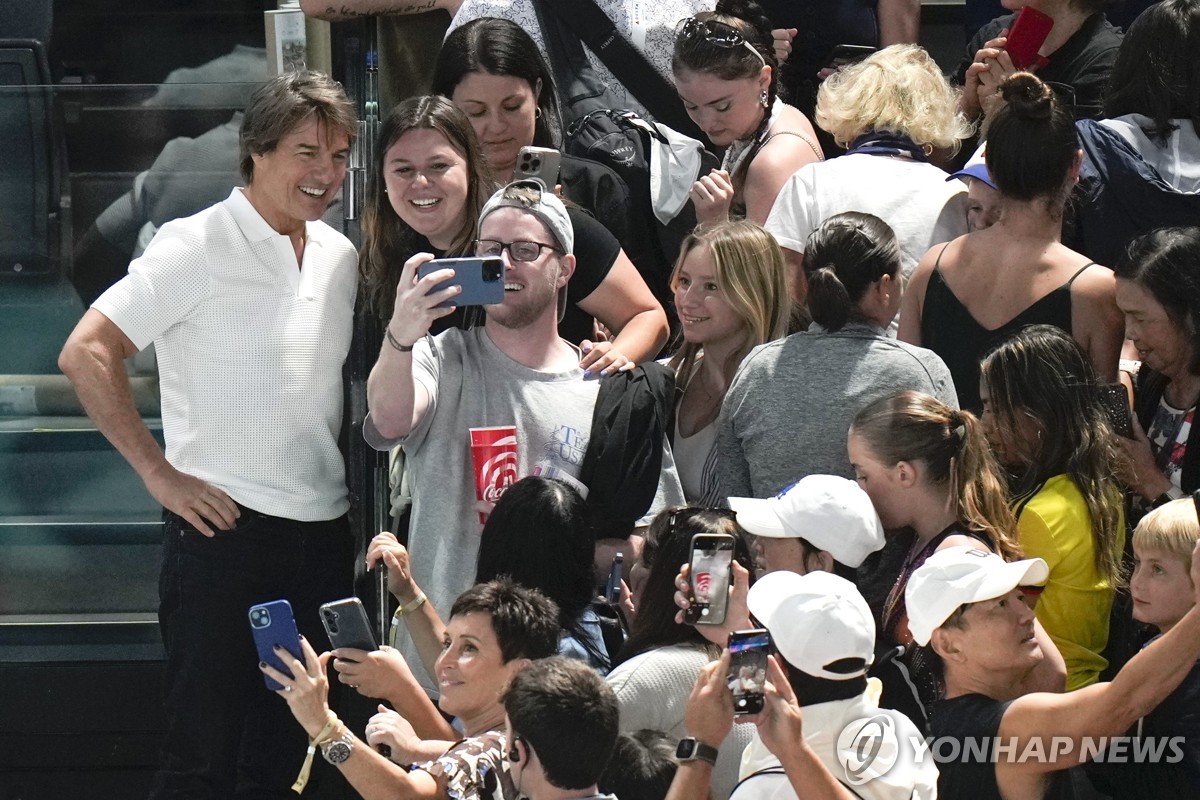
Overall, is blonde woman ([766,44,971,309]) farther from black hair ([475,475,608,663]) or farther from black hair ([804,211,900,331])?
black hair ([475,475,608,663])

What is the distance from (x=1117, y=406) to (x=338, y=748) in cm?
208

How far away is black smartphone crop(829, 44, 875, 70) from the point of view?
236 inches

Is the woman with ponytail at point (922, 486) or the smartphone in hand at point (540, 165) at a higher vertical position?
the smartphone in hand at point (540, 165)

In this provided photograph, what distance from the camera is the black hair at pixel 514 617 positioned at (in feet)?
11.9

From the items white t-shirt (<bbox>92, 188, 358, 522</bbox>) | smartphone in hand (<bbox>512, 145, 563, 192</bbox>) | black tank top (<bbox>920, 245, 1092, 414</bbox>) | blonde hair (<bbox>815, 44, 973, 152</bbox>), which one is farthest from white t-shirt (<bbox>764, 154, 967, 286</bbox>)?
white t-shirt (<bbox>92, 188, 358, 522</bbox>)

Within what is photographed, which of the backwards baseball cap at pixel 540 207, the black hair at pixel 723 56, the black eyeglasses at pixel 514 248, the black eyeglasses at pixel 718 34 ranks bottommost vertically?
the black eyeglasses at pixel 514 248

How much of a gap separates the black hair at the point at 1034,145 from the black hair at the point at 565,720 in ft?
6.53

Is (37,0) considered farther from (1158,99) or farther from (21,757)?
(1158,99)

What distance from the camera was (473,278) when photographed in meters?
3.96

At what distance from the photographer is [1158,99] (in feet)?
15.6

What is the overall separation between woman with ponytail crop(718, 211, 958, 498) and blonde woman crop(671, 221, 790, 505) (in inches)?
11.2

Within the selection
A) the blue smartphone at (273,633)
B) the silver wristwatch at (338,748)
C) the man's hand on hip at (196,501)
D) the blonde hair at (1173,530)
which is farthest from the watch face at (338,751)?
the blonde hair at (1173,530)

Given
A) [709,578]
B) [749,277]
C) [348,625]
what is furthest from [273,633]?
[749,277]

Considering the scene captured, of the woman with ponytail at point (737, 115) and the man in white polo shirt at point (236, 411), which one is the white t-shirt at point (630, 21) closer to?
the woman with ponytail at point (737, 115)
